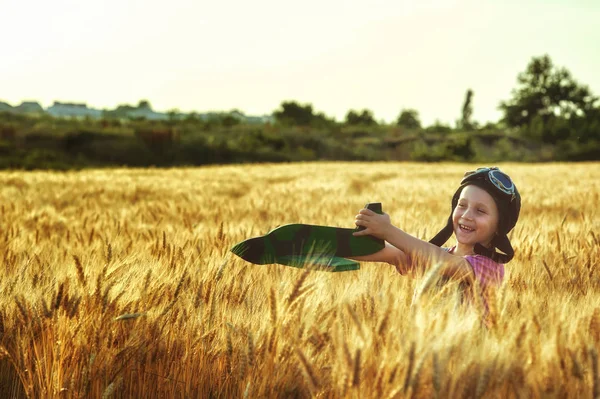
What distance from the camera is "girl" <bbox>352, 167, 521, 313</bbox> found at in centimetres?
172

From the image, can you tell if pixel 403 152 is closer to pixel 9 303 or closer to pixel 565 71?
pixel 565 71

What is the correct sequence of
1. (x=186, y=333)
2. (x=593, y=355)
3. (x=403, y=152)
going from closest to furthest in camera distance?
(x=593, y=355)
(x=186, y=333)
(x=403, y=152)

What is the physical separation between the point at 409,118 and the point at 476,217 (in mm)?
59964

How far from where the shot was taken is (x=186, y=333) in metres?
1.28

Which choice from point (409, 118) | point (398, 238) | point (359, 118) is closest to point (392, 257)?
point (398, 238)

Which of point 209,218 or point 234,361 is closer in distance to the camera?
point 234,361

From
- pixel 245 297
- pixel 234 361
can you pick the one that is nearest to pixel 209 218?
pixel 245 297

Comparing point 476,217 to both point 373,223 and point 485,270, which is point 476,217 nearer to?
point 485,270

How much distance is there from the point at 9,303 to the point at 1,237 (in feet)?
4.42

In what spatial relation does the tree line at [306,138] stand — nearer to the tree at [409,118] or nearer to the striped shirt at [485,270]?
the tree at [409,118]

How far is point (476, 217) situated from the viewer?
1.82m

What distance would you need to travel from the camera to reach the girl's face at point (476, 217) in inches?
71.6

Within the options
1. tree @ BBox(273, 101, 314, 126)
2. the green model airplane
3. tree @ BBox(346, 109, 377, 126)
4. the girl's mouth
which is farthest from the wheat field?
tree @ BBox(346, 109, 377, 126)

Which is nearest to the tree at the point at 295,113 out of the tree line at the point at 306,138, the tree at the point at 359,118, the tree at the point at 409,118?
the tree line at the point at 306,138
